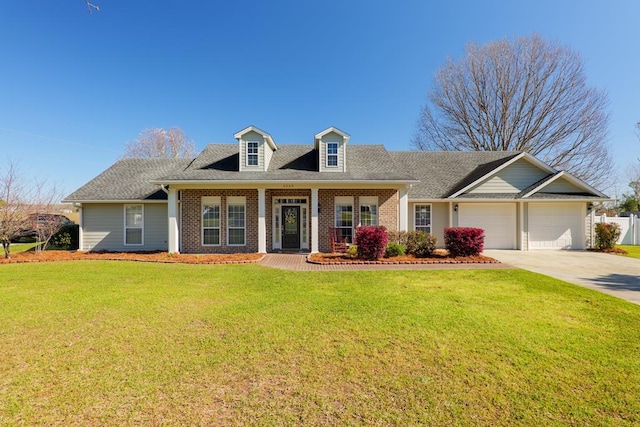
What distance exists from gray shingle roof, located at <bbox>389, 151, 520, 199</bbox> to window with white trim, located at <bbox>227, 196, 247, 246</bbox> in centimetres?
868

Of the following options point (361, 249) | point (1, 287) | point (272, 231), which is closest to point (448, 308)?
point (361, 249)

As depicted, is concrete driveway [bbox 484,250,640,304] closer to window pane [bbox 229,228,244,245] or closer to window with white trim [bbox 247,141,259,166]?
window pane [bbox 229,228,244,245]

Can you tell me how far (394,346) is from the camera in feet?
12.9

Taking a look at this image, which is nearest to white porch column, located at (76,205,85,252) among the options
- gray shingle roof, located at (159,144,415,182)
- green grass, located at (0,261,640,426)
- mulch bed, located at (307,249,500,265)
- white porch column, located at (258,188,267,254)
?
gray shingle roof, located at (159,144,415,182)

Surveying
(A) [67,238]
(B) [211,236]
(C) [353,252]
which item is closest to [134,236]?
(A) [67,238]

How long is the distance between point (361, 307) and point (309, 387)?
2.67 metres

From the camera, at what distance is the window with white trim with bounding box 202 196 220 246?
1310 cm

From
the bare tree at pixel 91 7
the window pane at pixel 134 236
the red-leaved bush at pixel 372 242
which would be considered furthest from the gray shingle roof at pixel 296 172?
the bare tree at pixel 91 7

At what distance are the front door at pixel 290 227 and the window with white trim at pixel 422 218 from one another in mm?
6412

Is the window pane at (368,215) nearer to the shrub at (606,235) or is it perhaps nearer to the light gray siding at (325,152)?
the light gray siding at (325,152)

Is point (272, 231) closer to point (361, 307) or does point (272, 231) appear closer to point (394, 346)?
point (361, 307)

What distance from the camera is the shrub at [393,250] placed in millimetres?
11250

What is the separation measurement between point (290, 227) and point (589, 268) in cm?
1150

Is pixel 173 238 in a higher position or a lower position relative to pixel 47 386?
higher
